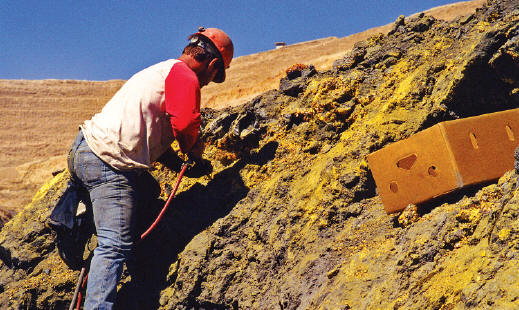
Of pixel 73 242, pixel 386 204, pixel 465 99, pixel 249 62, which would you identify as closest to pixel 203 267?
pixel 73 242

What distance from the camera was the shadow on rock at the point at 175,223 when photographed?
10.8 ft

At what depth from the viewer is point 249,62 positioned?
1634cm

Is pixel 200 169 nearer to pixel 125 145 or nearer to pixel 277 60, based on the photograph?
pixel 125 145

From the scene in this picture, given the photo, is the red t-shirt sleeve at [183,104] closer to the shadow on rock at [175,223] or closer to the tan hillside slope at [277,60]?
the shadow on rock at [175,223]

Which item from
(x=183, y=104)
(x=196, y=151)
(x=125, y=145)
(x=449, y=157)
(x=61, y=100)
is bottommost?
(x=449, y=157)

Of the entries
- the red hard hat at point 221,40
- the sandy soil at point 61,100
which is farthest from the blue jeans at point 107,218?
the sandy soil at point 61,100

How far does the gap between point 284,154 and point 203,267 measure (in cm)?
96

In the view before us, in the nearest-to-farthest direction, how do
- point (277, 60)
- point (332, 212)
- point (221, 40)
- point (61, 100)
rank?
point (332, 212) < point (221, 40) < point (277, 60) < point (61, 100)

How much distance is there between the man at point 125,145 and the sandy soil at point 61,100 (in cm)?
791

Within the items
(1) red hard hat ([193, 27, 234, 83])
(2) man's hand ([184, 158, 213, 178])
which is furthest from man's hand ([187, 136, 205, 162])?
(1) red hard hat ([193, 27, 234, 83])

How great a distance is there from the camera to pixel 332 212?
2.82 metres

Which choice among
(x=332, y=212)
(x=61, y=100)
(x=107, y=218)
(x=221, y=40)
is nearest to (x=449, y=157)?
(x=332, y=212)

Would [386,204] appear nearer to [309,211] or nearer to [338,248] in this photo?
[338,248]

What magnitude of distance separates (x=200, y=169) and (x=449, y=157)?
1.82 m
